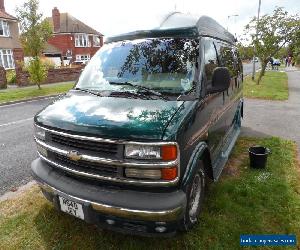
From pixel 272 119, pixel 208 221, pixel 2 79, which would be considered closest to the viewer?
pixel 208 221

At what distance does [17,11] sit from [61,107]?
21.2m

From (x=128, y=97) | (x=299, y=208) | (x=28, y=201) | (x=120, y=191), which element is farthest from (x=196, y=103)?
(x=28, y=201)

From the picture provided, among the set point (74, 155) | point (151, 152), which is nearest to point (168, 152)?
point (151, 152)

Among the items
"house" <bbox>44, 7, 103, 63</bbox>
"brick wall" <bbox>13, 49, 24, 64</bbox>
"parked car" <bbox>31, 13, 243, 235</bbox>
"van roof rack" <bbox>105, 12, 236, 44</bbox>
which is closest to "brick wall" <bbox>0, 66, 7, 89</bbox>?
"brick wall" <bbox>13, 49, 24, 64</bbox>

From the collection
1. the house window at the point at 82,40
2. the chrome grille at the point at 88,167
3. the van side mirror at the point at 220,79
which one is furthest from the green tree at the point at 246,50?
the house window at the point at 82,40

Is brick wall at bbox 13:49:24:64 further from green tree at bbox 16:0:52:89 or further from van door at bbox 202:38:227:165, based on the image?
van door at bbox 202:38:227:165

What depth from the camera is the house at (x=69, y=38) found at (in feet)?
164

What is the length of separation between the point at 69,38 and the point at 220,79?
50896 millimetres

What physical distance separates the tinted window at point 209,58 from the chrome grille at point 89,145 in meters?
1.57

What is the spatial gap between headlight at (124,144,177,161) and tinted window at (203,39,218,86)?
1327mm

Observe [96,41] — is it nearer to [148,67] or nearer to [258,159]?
[258,159]

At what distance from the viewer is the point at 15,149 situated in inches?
273

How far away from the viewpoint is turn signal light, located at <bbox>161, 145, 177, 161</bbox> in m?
2.72

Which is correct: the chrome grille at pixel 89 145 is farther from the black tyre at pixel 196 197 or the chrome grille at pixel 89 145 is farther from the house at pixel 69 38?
the house at pixel 69 38
